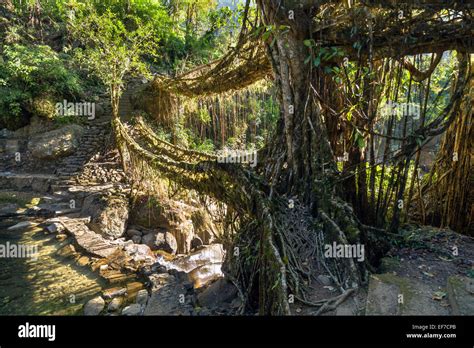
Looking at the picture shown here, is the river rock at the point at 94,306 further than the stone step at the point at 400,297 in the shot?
Yes

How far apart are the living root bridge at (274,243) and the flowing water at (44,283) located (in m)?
2.22

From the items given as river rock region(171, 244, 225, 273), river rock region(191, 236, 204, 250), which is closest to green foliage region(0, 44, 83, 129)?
river rock region(191, 236, 204, 250)

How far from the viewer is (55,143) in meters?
8.63

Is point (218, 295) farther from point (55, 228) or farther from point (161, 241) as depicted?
point (55, 228)

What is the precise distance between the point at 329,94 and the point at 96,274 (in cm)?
402

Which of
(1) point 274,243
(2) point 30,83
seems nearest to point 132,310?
(1) point 274,243

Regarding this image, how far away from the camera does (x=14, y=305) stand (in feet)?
12.5

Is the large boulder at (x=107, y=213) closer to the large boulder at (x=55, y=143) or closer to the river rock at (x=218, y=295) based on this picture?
the large boulder at (x=55, y=143)

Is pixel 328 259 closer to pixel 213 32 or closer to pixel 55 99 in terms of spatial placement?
pixel 55 99

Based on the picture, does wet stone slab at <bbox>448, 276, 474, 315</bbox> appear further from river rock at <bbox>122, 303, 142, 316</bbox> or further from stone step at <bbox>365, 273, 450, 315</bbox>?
river rock at <bbox>122, 303, 142, 316</bbox>

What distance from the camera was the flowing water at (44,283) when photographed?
3.78m

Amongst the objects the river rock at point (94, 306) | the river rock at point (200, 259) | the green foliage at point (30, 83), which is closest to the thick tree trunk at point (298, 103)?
the river rock at point (200, 259)
